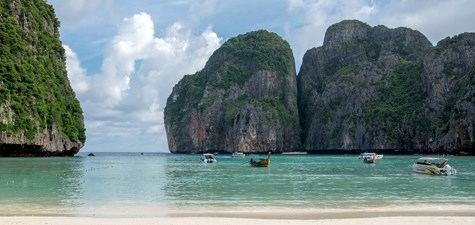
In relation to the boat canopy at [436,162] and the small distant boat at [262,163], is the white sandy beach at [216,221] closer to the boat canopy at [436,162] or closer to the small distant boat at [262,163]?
the boat canopy at [436,162]

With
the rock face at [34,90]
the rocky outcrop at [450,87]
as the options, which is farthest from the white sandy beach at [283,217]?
the rocky outcrop at [450,87]

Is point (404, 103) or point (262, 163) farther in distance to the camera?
point (404, 103)

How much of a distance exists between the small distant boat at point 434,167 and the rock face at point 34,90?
187 feet

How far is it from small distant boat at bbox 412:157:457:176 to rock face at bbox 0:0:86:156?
187 ft

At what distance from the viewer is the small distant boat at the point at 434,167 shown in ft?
157

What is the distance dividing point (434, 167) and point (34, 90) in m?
65.7


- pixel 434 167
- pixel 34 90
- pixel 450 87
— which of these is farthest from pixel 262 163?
pixel 450 87

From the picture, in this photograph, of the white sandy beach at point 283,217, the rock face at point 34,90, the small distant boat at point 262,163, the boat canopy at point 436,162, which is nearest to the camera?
the white sandy beach at point 283,217

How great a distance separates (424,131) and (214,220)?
141738mm

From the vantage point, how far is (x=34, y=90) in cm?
8850

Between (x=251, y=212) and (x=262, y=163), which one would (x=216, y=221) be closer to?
(x=251, y=212)

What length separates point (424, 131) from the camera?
150 m

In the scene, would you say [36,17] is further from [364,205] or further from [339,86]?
[339,86]

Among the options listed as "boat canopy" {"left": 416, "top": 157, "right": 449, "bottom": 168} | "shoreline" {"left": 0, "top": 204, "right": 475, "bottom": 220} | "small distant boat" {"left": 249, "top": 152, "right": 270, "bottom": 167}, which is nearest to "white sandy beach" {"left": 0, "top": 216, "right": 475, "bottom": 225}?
"shoreline" {"left": 0, "top": 204, "right": 475, "bottom": 220}
